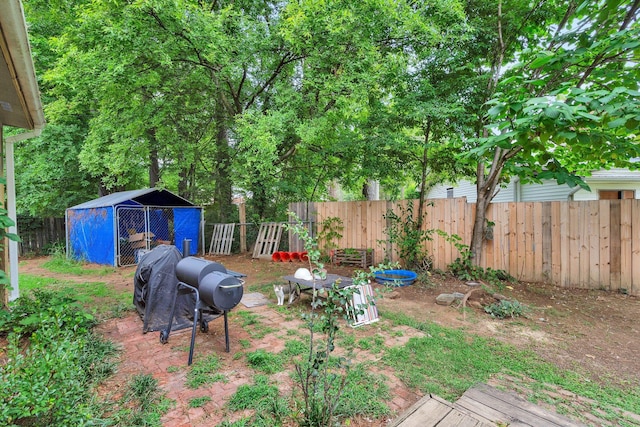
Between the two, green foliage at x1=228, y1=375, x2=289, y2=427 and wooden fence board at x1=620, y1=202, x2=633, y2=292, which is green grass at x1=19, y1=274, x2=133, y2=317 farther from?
wooden fence board at x1=620, y1=202, x2=633, y2=292

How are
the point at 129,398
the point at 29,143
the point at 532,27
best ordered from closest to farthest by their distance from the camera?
1. the point at 129,398
2. the point at 532,27
3. the point at 29,143

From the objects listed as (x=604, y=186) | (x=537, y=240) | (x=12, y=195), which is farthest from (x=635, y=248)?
(x=12, y=195)

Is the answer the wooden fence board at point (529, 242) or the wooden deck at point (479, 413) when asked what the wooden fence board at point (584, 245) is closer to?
the wooden fence board at point (529, 242)

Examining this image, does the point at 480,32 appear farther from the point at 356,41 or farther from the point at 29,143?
the point at 29,143

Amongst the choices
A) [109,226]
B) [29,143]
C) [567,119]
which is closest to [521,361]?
[567,119]

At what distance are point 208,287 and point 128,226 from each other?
7215mm

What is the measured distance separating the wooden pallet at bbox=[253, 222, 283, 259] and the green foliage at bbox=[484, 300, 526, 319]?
18.3 ft

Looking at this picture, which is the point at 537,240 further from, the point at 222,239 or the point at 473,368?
the point at 222,239

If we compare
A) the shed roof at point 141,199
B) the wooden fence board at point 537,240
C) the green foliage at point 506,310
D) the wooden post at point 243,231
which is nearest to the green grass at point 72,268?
the shed roof at point 141,199

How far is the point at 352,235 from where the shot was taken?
24.1 ft

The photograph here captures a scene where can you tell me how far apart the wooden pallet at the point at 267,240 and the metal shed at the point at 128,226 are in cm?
181

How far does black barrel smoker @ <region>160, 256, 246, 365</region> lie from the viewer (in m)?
2.72

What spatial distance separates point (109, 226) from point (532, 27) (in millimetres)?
10260

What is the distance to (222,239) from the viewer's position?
381 inches
